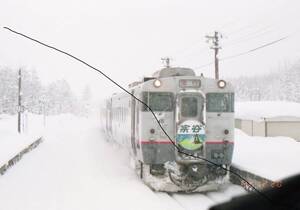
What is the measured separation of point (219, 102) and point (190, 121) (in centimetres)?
129

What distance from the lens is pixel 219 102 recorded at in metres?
12.7

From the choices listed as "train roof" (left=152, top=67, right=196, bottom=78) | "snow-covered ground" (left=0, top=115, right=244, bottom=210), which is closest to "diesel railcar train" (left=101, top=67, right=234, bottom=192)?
"snow-covered ground" (left=0, top=115, right=244, bottom=210)

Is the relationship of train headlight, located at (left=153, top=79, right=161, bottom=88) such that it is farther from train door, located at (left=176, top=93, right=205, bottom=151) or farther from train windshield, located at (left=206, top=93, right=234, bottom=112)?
train windshield, located at (left=206, top=93, right=234, bottom=112)

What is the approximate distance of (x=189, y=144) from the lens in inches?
464

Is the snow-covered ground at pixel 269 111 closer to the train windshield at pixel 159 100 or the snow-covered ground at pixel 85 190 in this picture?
the snow-covered ground at pixel 85 190

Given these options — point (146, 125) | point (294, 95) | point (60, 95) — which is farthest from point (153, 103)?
point (60, 95)

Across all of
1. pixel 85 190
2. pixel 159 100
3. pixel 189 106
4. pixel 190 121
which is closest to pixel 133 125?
pixel 159 100

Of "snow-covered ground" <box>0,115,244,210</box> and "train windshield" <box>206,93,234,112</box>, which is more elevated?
"train windshield" <box>206,93,234,112</box>

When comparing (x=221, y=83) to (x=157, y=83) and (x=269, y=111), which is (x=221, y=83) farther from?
(x=269, y=111)

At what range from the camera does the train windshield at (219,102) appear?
41.2ft

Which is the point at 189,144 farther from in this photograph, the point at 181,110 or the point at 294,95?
the point at 294,95

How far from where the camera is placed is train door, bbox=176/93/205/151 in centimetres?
1178

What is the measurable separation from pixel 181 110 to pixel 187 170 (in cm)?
173

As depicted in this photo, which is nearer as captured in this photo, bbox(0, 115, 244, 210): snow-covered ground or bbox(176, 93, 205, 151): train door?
bbox(0, 115, 244, 210): snow-covered ground
